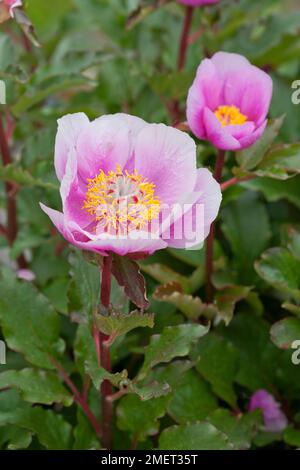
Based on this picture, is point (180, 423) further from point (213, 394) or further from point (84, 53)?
point (84, 53)

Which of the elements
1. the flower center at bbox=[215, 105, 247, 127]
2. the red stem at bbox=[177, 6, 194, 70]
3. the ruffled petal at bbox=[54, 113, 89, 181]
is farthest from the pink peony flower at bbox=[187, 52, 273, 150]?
the red stem at bbox=[177, 6, 194, 70]

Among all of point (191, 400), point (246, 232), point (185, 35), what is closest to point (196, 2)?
point (185, 35)

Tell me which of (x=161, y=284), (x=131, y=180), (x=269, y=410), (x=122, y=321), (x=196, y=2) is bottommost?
(x=269, y=410)

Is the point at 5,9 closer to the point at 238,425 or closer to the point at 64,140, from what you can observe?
the point at 64,140

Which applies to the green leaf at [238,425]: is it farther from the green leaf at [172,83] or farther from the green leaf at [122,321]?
the green leaf at [172,83]

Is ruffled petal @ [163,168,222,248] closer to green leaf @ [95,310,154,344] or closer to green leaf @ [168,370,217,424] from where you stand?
green leaf @ [95,310,154,344]

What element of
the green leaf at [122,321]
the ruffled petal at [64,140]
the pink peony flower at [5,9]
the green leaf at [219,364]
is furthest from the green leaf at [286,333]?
the pink peony flower at [5,9]
